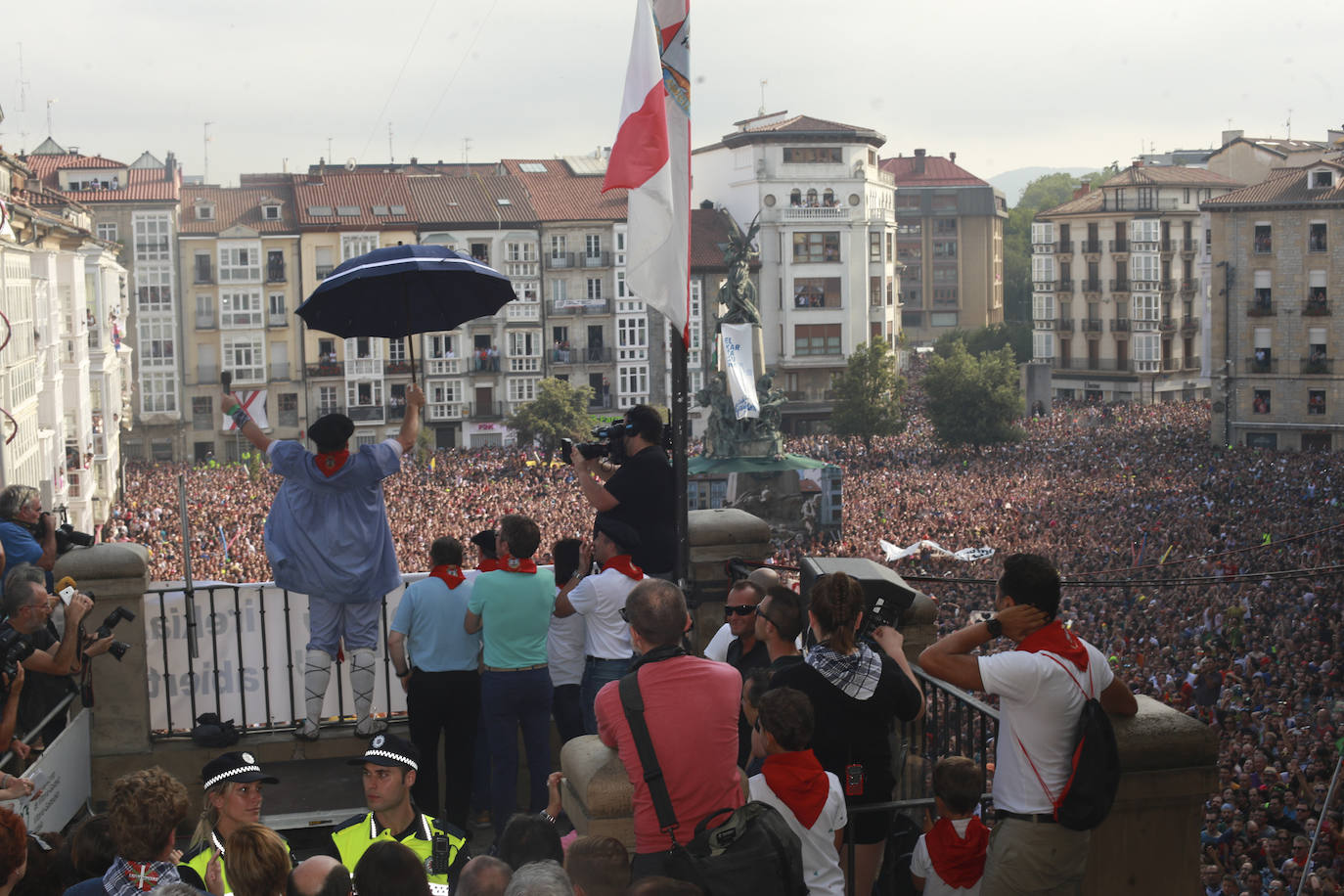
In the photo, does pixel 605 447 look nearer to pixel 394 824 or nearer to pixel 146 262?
pixel 394 824

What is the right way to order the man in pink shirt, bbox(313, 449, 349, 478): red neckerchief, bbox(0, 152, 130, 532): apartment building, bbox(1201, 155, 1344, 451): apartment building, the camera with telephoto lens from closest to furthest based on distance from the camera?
the man in pink shirt → the camera with telephoto lens → bbox(313, 449, 349, 478): red neckerchief → bbox(0, 152, 130, 532): apartment building → bbox(1201, 155, 1344, 451): apartment building

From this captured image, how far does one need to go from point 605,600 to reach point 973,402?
58846 millimetres

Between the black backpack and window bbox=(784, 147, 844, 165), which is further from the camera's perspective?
window bbox=(784, 147, 844, 165)

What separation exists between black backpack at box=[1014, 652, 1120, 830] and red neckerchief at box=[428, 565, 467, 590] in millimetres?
3240

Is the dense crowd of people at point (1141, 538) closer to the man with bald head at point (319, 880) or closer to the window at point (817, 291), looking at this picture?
the man with bald head at point (319, 880)

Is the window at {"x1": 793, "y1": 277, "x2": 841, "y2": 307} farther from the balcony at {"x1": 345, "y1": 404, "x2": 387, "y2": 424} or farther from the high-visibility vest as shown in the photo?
the high-visibility vest

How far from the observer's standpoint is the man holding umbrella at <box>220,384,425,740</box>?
7332mm

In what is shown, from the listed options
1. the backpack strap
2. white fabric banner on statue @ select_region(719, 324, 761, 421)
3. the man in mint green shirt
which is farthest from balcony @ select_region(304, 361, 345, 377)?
the backpack strap

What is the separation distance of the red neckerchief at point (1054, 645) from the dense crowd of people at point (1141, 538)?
93.3 inches

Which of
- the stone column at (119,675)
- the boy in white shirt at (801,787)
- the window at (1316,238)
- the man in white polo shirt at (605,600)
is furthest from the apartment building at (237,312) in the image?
the boy in white shirt at (801,787)

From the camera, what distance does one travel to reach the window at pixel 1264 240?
197 ft

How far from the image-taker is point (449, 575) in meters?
7.18

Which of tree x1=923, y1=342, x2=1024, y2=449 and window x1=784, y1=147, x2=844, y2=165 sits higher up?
window x1=784, y1=147, x2=844, y2=165

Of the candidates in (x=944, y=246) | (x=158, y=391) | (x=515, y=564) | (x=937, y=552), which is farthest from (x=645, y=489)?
(x=944, y=246)
